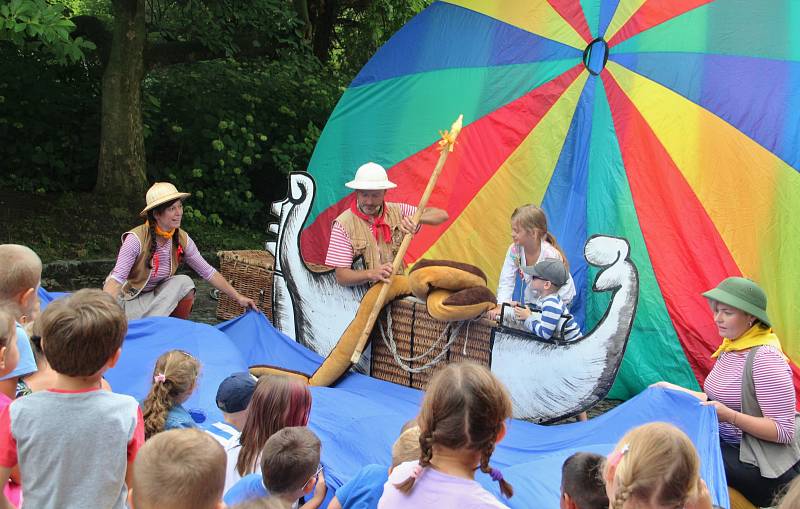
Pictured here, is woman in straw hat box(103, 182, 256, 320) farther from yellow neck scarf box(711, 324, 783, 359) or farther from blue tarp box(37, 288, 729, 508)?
yellow neck scarf box(711, 324, 783, 359)

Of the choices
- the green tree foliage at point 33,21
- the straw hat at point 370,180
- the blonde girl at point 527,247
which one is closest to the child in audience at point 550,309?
the blonde girl at point 527,247

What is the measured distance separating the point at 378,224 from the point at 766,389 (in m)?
2.37

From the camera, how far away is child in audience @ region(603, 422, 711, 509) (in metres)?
1.92

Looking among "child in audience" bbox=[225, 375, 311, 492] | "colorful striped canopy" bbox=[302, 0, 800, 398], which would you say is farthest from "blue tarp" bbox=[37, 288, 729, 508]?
"colorful striped canopy" bbox=[302, 0, 800, 398]

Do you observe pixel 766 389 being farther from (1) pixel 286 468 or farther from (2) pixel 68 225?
(2) pixel 68 225

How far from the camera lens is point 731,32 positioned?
16.5 ft

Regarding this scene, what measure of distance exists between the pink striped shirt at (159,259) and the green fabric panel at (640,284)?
232 cm

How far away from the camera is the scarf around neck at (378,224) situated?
504cm

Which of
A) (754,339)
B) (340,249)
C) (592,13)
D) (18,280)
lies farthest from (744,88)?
(18,280)

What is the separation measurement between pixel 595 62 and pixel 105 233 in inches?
197

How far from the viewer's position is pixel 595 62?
17.8 feet

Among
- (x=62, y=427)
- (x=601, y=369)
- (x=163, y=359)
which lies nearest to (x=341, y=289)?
(x=601, y=369)

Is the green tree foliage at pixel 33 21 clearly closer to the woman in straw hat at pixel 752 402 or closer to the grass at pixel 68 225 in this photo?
the grass at pixel 68 225

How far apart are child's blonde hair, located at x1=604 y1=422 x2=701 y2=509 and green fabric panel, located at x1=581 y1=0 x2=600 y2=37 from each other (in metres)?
3.92
